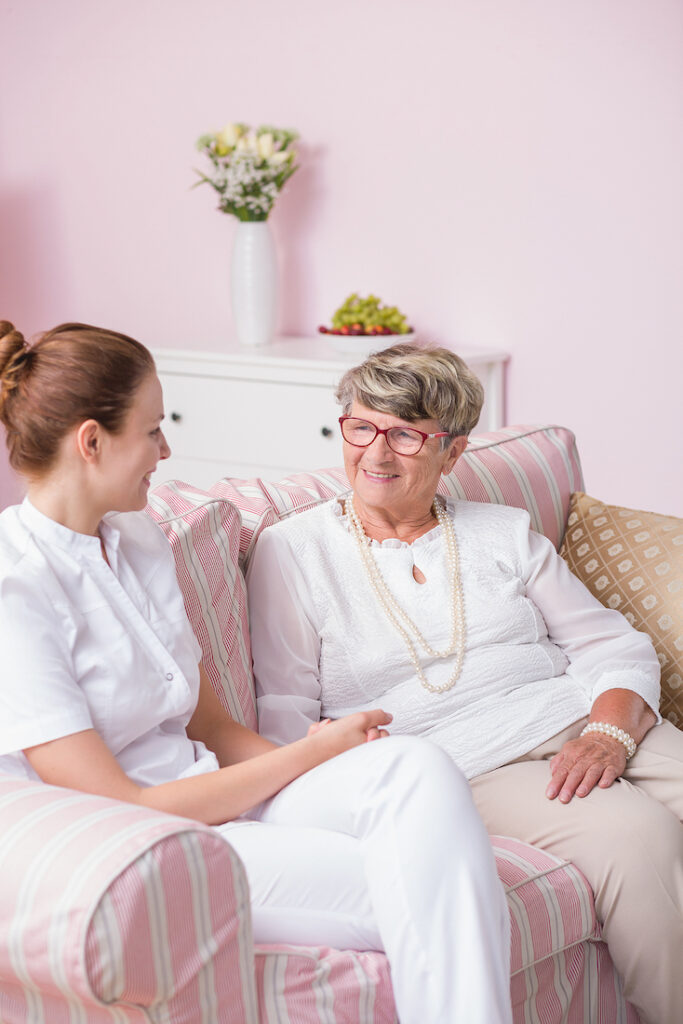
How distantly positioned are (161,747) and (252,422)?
2.12m

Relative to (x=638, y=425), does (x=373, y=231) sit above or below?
above

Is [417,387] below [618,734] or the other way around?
the other way around

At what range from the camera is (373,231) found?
3689mm

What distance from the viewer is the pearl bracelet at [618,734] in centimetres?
182

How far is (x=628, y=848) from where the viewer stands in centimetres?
162

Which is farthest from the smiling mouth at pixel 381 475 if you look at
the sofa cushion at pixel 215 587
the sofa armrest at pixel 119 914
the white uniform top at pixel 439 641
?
the sofa armrest at pixel 119 914

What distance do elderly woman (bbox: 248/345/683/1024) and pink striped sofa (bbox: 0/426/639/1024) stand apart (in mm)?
166

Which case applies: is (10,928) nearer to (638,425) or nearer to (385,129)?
(638,425)

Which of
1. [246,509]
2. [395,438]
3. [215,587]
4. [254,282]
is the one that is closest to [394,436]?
[395,438]

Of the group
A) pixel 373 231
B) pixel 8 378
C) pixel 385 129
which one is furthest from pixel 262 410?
pixel 8 378

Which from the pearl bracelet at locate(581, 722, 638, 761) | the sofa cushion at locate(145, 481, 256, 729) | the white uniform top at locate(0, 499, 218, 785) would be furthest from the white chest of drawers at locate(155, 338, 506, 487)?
the white uniform top at locate(0, 499, 218, 785)

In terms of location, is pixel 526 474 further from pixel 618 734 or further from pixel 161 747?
pixel 161 747

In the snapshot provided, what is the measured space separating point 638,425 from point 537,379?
333mm

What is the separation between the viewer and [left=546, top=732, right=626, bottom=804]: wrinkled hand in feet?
5.67
